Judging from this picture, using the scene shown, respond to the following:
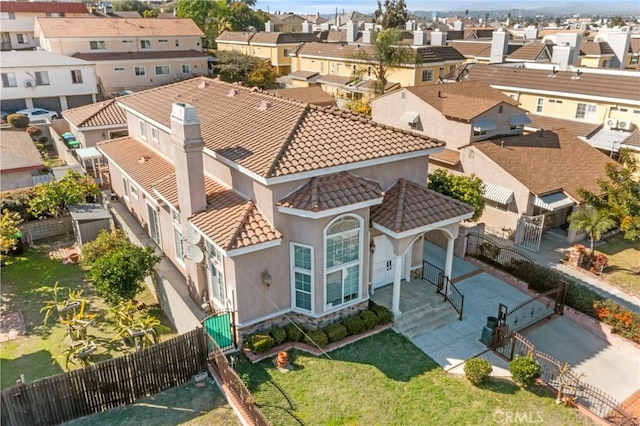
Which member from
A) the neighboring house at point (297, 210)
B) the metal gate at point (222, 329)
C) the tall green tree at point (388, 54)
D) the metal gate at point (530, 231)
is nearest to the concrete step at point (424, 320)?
the neighboring house at point (297, 210)

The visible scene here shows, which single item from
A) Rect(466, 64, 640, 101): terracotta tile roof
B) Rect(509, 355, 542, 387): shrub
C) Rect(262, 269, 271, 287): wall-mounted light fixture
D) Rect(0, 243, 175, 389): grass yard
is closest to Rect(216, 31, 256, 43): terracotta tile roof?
Rect(466, 64, 640, 101): terracotta tile roof

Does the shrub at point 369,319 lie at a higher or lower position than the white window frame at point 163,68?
lower

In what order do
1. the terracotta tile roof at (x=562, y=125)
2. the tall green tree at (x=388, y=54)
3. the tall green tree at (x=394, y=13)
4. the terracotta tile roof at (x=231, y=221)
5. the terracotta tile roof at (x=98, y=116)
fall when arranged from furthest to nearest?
the tall green tree at (x=394, y=13), the tall green tree at (x=388, y=54), the terracotta tile roof at (x=562, y=125), the terracotta tile roof at (x=98, y=116), the terracotta tile roof at (x=231, y=221)

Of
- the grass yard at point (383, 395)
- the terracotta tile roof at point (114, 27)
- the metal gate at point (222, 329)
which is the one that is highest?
the terracotta tile roof at point (114, 27)

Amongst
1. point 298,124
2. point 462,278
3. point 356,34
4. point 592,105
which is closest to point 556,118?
point 592,105

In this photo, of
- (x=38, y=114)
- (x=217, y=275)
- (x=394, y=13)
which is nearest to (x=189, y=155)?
(x=217, y=275)

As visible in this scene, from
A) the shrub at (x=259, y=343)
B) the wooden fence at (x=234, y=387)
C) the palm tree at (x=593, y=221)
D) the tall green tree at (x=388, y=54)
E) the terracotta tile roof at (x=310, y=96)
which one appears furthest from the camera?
the tall green tree at (x=388, y=54)

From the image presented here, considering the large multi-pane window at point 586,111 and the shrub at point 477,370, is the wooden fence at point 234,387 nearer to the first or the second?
the shrub at point 477,370

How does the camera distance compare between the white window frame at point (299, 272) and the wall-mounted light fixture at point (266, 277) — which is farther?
the white window frame at point (299, 272)
